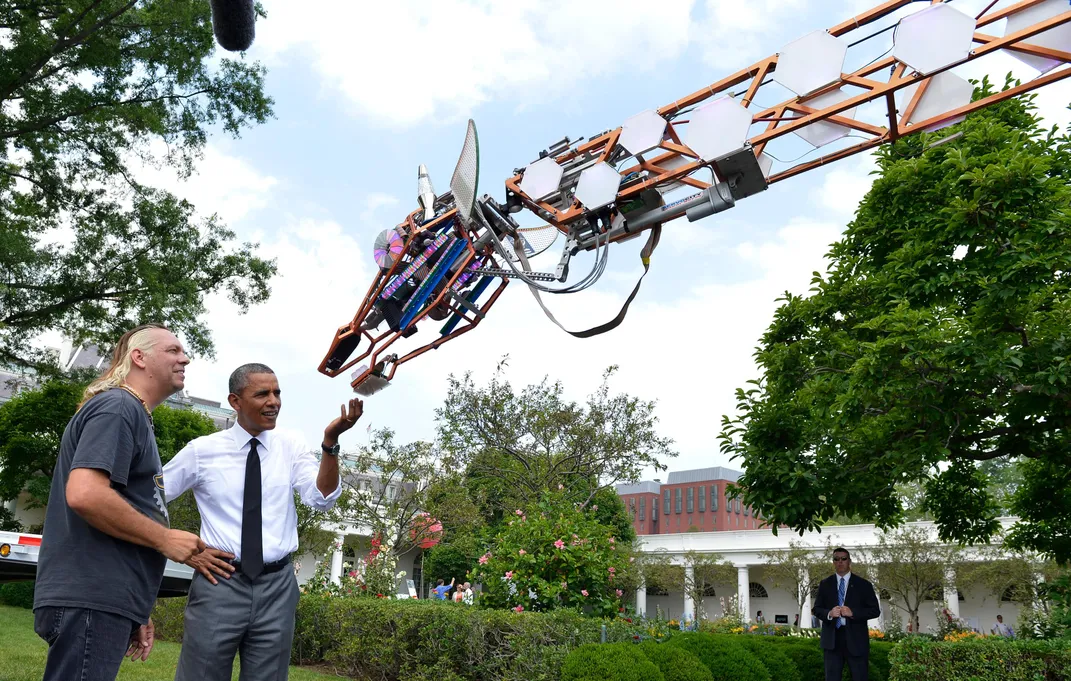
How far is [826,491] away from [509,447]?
13408 mm

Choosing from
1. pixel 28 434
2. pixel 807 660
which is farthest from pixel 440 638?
pixel 28 434

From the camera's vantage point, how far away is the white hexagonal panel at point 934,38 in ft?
11.0

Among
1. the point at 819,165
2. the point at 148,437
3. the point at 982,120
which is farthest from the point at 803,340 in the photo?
the point at 148,437

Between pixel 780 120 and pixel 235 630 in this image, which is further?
pixel 780 120

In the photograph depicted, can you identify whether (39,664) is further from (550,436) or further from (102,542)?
(550,436)

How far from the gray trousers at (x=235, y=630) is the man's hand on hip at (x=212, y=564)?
104 mm

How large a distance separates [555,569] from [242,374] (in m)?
5.31

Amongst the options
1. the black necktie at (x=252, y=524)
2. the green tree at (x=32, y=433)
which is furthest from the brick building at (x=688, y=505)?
the black necktie at (x=252, y=524)

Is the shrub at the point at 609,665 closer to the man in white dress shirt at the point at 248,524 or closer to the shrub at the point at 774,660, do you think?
the shrub at the point at 774,660

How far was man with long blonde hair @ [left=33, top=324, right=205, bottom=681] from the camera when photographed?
2160 mm

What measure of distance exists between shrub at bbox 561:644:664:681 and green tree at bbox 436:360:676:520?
14.3 metres

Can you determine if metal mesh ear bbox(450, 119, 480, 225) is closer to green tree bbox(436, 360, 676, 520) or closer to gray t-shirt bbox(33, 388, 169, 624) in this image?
gray t-shirt bbox(33, 388, 169, 624)

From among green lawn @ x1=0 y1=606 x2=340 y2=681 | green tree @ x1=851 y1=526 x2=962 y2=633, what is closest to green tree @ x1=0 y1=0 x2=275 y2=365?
green lawn @ x1=0 y1=606 x2=340 y2=681

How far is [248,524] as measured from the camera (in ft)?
9.65
